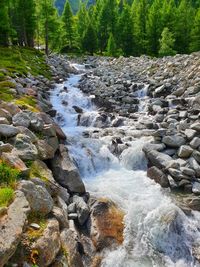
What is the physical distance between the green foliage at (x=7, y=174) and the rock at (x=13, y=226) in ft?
2.30

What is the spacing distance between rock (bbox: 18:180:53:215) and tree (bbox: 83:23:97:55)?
202 ft

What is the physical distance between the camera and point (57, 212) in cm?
1048

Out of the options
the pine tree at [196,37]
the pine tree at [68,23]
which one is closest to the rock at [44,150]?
the pine tree at [196,37]

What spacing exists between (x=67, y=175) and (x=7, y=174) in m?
4.21

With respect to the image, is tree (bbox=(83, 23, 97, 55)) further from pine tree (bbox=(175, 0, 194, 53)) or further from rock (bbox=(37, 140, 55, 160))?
rock (bbox=(37, 140, 55, 160))

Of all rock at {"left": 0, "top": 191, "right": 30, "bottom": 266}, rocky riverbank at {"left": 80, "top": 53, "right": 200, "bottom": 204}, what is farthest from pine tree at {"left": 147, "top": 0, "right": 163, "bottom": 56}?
rock at {"left": 0, "top": 191, "right": 30, "bottom": 266}

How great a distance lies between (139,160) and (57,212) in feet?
26.6

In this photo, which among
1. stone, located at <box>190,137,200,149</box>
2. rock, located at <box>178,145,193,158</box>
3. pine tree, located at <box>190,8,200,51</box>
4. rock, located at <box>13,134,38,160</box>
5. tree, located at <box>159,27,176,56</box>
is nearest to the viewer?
rock, located at <box>13,134,38,160</box>

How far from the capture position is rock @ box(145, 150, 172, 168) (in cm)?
1616

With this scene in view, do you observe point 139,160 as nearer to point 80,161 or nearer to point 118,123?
point 80,161

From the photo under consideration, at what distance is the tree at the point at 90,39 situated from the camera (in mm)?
67812

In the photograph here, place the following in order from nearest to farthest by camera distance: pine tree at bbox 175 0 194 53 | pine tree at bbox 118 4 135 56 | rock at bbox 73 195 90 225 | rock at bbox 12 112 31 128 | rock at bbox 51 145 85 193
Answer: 1. rock at bbox 73 195 90 225
2. rock at bbox 51 145 85 193
3. rock at bbox 12 112 31 128
4. pine tree at bbox 175 0 194 53
5. pine tree at bbox 118 4 135 56

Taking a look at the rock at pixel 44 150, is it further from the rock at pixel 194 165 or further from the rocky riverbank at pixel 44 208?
the rock at pixel 194 165

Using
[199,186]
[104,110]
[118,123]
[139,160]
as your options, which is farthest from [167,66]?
[199,186]
